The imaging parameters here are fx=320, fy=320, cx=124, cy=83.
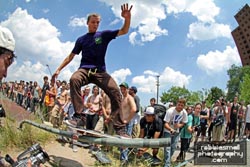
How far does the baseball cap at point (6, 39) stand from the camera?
167 centimetres

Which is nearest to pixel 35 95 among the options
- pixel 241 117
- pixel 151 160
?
pixel 151 160

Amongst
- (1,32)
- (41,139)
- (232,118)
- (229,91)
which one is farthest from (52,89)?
(229,91)

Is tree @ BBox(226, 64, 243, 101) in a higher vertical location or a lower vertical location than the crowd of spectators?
higher

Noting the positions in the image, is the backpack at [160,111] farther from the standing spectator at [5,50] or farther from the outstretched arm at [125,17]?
the standing spectator at [5,50]

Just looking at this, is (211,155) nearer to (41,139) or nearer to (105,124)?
(105,124)

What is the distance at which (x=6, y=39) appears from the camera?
168 centimetres

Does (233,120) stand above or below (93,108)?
below

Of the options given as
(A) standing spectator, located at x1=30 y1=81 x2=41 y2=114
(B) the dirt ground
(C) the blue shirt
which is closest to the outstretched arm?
(C) the blue shirt

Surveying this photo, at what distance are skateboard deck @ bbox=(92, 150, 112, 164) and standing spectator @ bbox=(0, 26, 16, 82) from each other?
4.95 metres

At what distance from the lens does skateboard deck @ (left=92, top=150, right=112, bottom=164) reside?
6383 millimetres

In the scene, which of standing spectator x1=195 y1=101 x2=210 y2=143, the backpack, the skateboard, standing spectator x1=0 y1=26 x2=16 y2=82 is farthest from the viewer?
standing spectator x1=195 y1=101 x2=210 y2=143

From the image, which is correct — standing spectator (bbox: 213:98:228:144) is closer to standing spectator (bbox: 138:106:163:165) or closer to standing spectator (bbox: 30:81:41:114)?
standing spectator (bbox: 138:106:163:165)

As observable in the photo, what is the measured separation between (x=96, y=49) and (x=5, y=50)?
3.35 metres

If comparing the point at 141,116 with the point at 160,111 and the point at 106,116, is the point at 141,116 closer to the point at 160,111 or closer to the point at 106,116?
the point at 160,111
